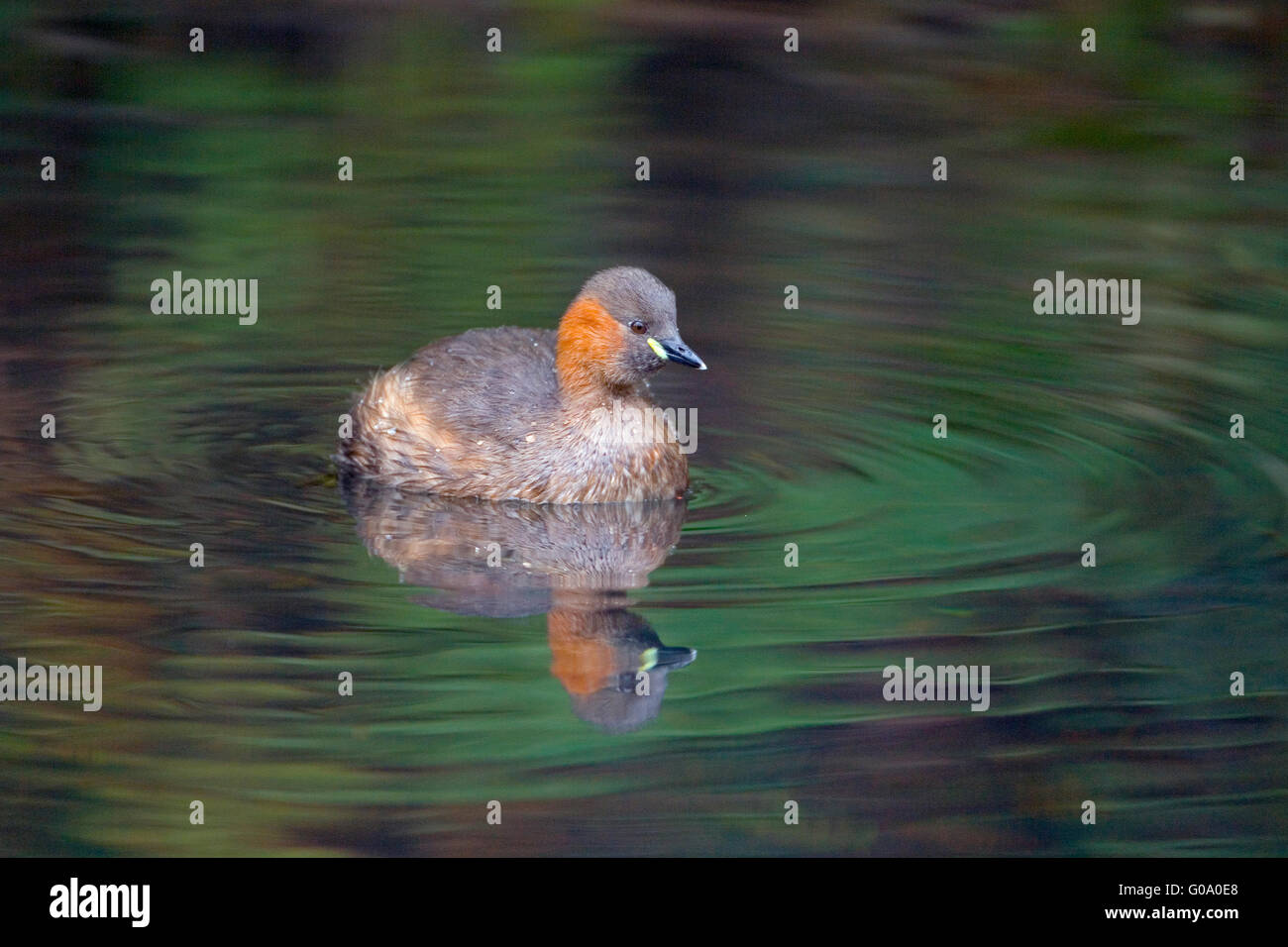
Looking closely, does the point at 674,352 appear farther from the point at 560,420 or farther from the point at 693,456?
the point at 693,456

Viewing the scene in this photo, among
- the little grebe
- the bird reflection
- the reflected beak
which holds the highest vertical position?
the little grebe

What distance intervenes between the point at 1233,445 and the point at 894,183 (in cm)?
402

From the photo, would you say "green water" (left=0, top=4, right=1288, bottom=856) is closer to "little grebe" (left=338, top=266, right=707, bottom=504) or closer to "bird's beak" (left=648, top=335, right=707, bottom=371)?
"little grebe" (left=338, top=266, right=707, bottom=504)

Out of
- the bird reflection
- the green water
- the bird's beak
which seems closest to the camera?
the green water

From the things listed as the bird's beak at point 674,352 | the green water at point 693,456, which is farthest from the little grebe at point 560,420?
the green water at point 693,456

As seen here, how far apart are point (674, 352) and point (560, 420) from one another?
22.4 inches

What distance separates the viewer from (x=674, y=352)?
7535 millimetres

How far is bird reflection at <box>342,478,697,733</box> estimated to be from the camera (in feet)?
20.3

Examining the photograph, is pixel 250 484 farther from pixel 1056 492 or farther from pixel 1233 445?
pixel 1233 445

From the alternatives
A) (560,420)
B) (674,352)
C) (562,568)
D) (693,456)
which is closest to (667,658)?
(562,568)

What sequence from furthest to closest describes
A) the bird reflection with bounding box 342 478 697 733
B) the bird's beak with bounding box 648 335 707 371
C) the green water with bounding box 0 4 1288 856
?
the bird's beak with bounding box 648 335 707 371, the bird reflection with bounding box 342 478 697 733, the green water with bounding box 0 4 1288 856

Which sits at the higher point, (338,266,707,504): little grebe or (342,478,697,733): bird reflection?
(338,266,707,504): little grebe

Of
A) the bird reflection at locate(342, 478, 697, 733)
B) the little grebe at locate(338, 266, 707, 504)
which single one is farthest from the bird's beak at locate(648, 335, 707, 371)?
the bird reflection at locate(342, 478, 697, 733)

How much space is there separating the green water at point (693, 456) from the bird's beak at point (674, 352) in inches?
23.3
